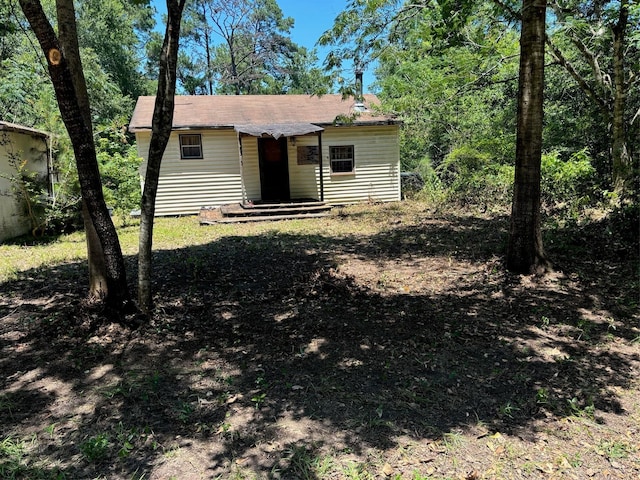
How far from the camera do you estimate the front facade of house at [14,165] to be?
969cm

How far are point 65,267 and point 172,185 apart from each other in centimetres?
748

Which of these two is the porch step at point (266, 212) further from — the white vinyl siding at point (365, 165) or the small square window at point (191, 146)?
the small square window at point (191, 146)

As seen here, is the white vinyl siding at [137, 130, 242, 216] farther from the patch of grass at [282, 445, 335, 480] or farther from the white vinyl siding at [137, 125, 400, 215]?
the patch of grass at [282, 445, 335, 480]

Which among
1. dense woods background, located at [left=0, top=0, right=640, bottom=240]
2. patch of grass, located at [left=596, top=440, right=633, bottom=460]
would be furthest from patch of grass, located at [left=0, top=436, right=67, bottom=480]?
dense woods background, located at [left=0, top=0, right=640, bottom=240]

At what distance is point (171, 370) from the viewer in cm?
357

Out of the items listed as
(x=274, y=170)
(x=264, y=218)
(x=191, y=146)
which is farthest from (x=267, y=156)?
(x=264, y=218)

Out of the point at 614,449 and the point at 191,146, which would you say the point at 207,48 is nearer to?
the point at 191,146

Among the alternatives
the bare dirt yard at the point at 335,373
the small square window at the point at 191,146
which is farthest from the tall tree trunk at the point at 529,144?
the small square window at the point at 191,146

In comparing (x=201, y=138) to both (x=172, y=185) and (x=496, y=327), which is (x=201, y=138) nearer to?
(x=172, y=185)

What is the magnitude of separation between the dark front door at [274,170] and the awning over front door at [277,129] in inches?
34.1

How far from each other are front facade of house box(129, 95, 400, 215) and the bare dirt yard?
790 cm

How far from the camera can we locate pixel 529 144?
17.4 ft

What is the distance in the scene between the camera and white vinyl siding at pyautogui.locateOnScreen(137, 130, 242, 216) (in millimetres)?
13758

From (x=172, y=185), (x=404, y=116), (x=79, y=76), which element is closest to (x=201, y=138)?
(x=172, y=185)
